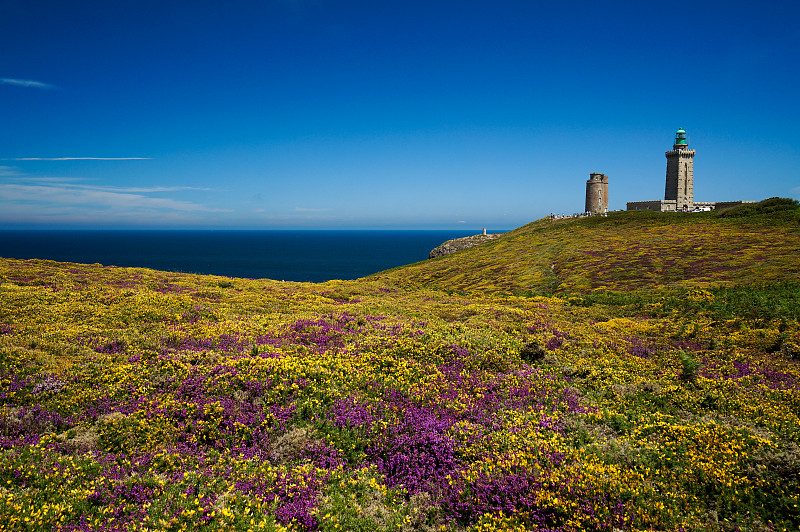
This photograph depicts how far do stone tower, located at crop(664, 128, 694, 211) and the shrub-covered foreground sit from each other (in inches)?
4343

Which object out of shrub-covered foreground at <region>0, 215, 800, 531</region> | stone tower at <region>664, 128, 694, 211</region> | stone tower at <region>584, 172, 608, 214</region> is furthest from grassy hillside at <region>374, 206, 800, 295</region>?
stone tower at <region>584, 172, 608, 214</region>

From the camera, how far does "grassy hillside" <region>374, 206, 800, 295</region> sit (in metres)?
39.1

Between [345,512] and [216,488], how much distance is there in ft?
10.4

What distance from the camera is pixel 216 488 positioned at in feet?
29.7

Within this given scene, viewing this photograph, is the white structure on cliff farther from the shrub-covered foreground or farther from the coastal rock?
the shrub-covered foreground

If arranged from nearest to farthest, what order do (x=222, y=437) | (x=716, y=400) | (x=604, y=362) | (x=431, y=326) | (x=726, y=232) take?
(x=222, y=437) → (x=716, y=400) → (x=604, y=362) → (x=431, y=326) → (x=726, y=232)

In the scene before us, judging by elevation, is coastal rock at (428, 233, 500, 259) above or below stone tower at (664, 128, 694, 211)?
below

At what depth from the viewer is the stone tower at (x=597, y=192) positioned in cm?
11875

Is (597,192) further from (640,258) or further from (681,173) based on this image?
(640,258)

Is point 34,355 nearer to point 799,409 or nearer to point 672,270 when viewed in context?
point 799,409

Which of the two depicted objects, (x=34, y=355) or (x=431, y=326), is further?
(x=431, y=326)

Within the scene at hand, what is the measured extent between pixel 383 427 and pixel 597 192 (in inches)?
5009

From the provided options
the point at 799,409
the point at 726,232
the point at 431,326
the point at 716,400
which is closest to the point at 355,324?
the point at 431,326

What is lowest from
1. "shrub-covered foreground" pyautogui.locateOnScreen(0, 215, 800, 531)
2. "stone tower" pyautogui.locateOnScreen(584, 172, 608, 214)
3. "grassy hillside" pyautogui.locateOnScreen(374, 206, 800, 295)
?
"shrub-covered foreground" pyautogui.locateOnScreen(0, 215, 800, 531)
